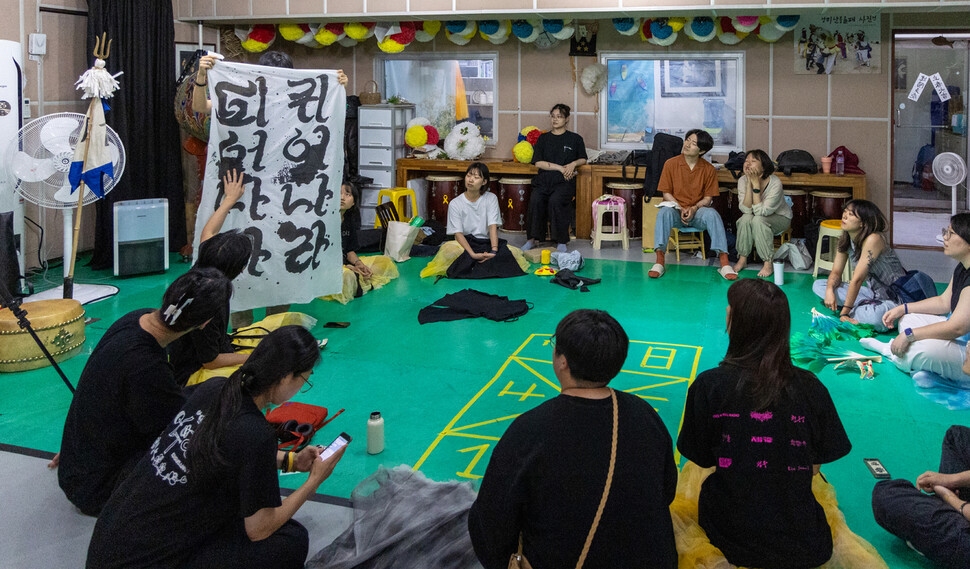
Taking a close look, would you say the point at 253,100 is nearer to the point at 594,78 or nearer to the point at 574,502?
the point at 574,502

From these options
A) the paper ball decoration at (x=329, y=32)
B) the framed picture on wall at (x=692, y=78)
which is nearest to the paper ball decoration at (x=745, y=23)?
the framed picture on wall at (x=692, y=78)

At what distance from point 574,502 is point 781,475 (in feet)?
2.55

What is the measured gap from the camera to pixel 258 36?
9.90m

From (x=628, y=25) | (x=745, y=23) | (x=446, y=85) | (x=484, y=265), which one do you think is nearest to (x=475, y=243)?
(x=484, y=265)

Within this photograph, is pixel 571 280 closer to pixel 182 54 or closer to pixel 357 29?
pixel 357 29

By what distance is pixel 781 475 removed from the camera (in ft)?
8.38

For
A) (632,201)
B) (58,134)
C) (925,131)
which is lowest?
(632,201)

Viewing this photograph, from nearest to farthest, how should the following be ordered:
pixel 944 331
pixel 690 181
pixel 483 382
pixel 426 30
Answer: pixel 944 331, pixel 483 382, pixel 690 181, pixel 426 30

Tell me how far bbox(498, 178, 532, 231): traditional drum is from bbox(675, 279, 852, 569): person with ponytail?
6784 millimetres

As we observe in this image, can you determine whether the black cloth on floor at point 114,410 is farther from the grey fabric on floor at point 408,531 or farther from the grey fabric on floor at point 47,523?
the grey fabric on floor at point 408,531

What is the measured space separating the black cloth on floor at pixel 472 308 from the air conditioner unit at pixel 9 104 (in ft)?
10.8

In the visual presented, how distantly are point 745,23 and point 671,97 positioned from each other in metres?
1.26

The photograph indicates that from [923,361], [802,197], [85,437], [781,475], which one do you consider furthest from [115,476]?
[802,197]

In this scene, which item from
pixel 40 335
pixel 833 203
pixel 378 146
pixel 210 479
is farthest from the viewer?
pixel 378 146
